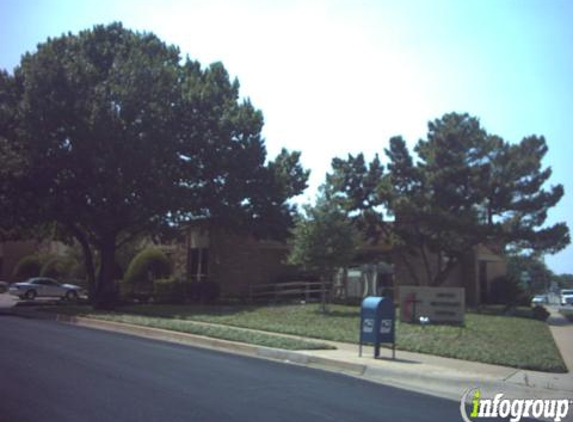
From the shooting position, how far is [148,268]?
3641 centimetres

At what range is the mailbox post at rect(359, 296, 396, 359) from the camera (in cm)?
1242

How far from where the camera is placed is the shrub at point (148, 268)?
36188mm

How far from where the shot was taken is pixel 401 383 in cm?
1059

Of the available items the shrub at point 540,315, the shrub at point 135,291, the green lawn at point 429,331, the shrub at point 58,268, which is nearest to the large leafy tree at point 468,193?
the shrub at point 540,315

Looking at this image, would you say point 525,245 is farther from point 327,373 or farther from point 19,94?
point 19,94

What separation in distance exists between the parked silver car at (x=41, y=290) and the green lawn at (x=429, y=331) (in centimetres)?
1304

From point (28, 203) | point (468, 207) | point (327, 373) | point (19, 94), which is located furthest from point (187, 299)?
point (327, 373)

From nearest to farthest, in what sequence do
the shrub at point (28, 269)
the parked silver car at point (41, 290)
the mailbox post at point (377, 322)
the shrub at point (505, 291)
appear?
the mailbox post at point (377, 322) < the parked silver car at point (41, 290) < the shrub at point (505, 291) < the shrub at point (28, 269)

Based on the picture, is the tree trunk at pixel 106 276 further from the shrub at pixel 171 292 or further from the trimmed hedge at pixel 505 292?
the trimmed hedge at pixel 505 292

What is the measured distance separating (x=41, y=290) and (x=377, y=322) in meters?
28.1

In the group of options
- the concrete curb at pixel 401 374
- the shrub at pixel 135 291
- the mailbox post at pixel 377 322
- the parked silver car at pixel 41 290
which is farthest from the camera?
the parked silver car at pixel 41 290

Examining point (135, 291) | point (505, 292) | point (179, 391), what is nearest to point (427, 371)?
point (179, 391)

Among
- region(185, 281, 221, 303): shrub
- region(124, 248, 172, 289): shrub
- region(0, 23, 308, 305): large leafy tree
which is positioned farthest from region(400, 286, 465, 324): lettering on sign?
region(124, 248, 172, 289): shrub

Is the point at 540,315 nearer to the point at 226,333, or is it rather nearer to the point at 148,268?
the point at 226,333
